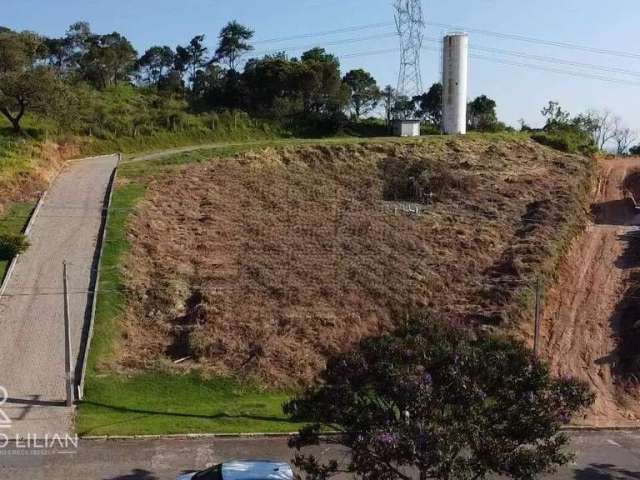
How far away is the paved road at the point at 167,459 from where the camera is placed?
13.4m

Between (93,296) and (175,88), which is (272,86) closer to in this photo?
(175,88)

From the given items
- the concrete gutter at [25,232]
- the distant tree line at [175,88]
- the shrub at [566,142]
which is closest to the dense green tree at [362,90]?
the distant tree line at [175,88]

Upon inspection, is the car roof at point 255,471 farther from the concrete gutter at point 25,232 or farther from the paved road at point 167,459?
the concrete gutter at point 25,232

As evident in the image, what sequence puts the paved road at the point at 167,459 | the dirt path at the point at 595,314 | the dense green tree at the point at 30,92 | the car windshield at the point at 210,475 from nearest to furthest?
the car windshield at the point at 210,475
the paved road at the point at 167,459
the dirt path at the point at 595,314
the dense green tree at the point at 30,92

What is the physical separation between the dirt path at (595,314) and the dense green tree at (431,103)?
28.0m

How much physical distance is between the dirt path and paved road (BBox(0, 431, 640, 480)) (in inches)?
98.0

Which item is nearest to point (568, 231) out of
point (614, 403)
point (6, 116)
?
point (614, 403)

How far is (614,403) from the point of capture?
19141 mm

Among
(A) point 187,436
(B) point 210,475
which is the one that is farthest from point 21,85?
(B) point 210,475

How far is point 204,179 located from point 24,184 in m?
7.66

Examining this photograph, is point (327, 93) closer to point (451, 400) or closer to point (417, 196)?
point (417, 196)

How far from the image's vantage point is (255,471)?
1120 centimetres

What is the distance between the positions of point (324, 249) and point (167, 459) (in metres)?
12.4

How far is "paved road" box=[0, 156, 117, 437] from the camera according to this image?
16328mm
